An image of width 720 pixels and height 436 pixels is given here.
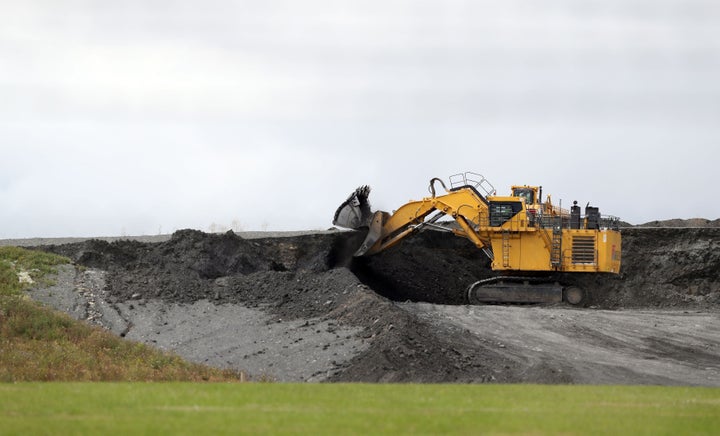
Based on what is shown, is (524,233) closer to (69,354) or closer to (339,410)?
(69,354)

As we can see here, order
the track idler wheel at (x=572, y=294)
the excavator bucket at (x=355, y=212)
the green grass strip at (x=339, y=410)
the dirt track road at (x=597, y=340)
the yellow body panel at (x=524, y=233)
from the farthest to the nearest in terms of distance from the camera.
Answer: the excavator bucket at (x=355, y=212)
the track idler wheel at (x=572, y=294)
the yellow body panel at (x=524, y=233)
the dirt track road at (x=597, y=340)
the green grass strip at (x=339, y=410)

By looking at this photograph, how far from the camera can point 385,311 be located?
26.6 m

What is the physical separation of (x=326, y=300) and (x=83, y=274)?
27.8ft

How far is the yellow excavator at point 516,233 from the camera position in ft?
112

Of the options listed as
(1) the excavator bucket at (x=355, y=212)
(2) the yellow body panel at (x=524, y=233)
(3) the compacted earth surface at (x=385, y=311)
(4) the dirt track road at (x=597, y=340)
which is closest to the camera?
(4) the dirt track road at (x=597, y=340)

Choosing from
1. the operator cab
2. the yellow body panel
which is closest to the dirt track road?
the yellow body panel

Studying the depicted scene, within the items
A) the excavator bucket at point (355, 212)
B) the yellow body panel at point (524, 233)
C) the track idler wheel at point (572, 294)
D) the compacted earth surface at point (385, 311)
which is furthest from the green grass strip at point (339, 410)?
the excavator bucket at point (355, 212)

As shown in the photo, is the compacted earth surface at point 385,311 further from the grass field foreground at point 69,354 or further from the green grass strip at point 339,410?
the green grass strip at point 339,410

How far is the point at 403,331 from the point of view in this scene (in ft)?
80.9

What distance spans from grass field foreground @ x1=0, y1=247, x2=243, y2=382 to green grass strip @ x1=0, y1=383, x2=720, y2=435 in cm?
483

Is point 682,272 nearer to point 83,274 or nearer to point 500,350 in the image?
point 500,350

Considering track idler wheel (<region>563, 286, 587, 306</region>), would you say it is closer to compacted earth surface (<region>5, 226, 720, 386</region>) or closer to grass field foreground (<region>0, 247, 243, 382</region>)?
compacted earth surface (<region>5, 226, 720, 386</region>)

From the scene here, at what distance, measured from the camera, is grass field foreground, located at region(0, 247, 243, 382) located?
772 inches

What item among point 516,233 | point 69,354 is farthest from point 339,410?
point 516,233
